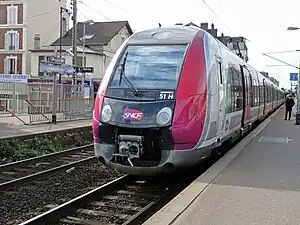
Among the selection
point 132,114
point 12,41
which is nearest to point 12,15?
point 12,41

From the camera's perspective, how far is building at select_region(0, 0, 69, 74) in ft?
206

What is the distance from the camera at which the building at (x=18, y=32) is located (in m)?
62.7

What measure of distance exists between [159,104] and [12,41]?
57777 millimetres

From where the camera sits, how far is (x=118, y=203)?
8.73 metres

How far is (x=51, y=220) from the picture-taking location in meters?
7.45

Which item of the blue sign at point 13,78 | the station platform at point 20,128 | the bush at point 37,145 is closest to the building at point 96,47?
the blue sign at point 13,78

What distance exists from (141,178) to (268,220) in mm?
4735

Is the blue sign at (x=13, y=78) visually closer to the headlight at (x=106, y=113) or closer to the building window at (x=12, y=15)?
the headlight at (x=106, y=113)

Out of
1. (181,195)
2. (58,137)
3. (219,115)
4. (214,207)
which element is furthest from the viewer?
(58,137)

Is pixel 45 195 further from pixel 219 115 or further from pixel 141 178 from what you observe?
pixel 219 115

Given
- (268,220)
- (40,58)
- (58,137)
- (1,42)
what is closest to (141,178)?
(268,220)

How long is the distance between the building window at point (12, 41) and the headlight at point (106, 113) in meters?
56.5

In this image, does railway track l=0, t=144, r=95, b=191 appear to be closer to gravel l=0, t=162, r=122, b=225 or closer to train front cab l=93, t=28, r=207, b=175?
gravel l=0, t=162, r=122, b=225

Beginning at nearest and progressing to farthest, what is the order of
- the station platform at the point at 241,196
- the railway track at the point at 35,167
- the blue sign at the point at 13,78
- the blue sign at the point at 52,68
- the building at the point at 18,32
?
the station platform at the point at 241,196 → the railway track at the point at 35,167 → the blue sign at the point at 52,68 → the blue sign at the point at 13,78 → the building at the point at 18,32
